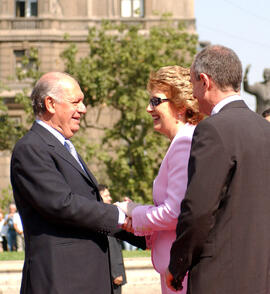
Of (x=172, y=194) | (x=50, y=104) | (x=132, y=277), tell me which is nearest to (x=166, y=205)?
(x=172, y=194)

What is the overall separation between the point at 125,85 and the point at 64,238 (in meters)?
25.5

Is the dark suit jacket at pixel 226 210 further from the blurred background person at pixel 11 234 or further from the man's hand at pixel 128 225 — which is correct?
the blurred background person at pixel 11 234

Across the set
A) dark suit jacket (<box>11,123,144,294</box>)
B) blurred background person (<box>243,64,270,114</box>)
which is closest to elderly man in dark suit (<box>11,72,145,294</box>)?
dark suit jacket (<box>11,123,144,294</box>)

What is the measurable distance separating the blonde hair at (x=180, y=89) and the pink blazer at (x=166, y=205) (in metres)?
0.09

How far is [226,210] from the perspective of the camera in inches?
165

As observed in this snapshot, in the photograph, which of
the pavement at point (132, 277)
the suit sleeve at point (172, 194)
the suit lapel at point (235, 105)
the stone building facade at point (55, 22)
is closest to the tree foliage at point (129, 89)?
the stone building facade at point (55, 22)

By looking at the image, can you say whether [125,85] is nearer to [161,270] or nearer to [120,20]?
[120,20]

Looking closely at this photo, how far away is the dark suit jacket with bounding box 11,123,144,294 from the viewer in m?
4.96

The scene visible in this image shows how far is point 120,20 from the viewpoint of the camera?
41.3m

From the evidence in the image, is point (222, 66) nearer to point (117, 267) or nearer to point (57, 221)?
point (57, 221)

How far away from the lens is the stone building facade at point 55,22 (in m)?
40.8

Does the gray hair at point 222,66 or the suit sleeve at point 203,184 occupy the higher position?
the gray hair at point 222,66

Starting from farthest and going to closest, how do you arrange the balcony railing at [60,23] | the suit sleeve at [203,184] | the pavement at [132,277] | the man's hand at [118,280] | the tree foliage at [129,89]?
the balcony railing at [60,23] → the tree foliage at [129,89] → the pavement at [132,277] → the man's hand at [118,280] → the suit sleeve at [203,184]

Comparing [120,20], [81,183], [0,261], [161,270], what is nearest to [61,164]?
[81,183]
